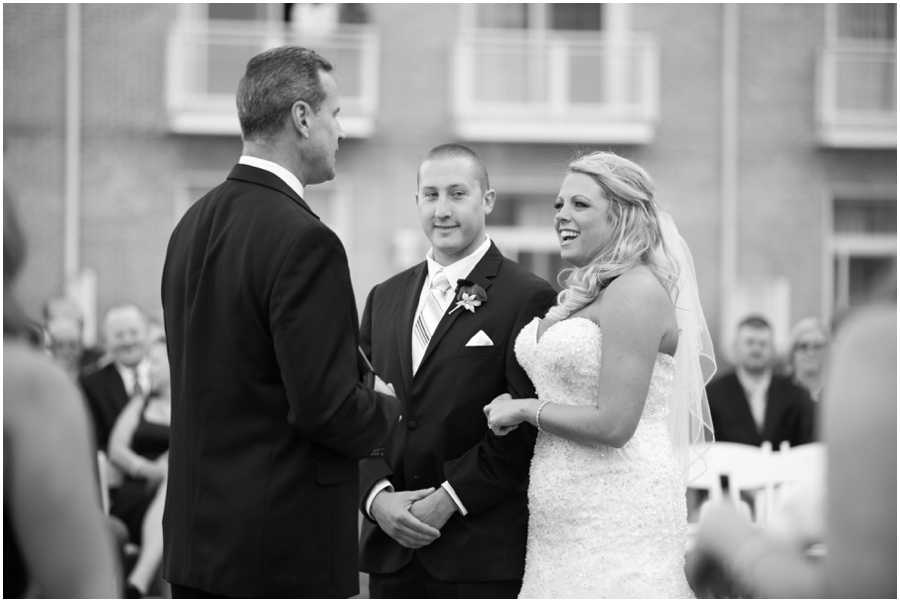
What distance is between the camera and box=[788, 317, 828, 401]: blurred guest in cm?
756

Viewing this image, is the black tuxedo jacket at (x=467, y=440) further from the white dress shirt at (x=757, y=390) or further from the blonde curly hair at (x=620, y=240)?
the white dress shirt at (x=757, y=390)

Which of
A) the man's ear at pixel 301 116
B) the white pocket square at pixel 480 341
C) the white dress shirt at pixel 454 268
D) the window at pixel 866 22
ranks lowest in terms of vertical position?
the white pocket square at pixel 480 341

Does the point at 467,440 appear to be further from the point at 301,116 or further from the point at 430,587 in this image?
the point at 301,116

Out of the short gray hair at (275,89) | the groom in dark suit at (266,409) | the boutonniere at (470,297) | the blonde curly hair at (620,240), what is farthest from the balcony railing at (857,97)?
the groom in dark suit at (266,409)

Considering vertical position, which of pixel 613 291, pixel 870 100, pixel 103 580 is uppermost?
pixel 870 100

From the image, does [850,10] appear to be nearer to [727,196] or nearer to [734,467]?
[727,196]

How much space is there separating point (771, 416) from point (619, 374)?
13.9 feet

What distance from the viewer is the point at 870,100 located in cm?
1562

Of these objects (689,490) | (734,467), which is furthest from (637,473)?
(689,490)

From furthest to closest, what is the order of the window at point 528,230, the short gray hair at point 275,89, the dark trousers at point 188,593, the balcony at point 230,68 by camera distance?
the window at point 528,230 → the balcony at point 230,68 → the short gray hair at point 275,89 → the dark trousers at point 188,593

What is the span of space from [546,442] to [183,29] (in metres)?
12.5

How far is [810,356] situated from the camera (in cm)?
762

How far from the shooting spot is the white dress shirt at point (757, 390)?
23.6 feet

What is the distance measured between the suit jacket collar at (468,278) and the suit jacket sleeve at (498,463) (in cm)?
25
